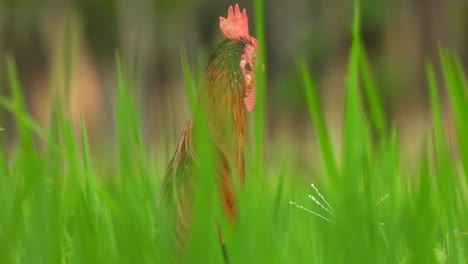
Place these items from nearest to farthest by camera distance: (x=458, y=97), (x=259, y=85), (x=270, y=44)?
(x=259, y=85)
(x=458, y=97)
(x=270, y=44)

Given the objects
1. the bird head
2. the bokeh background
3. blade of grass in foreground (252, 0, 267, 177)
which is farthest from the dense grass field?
the bokeh background

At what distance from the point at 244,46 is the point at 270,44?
2328 cm

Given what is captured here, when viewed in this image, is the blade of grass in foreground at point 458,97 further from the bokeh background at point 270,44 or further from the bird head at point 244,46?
the bokeh background at point 270,44

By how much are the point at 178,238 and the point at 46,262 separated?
0.31m

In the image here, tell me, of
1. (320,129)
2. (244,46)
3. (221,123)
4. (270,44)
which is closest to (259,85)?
(320,129)

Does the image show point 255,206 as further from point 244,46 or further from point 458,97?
point 244,46

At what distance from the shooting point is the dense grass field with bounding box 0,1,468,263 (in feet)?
3.77

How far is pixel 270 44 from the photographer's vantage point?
24.9 meters

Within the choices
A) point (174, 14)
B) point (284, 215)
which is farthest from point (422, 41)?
point (284, 215)

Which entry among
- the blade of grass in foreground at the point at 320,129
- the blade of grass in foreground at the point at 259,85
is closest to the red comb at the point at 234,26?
the blade of grass in foreground at the point at 320,129

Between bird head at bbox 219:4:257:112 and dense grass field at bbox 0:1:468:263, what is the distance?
11cm

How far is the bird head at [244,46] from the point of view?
5.42 ft

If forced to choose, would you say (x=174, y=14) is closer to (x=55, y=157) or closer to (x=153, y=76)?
(x=153, y=76)

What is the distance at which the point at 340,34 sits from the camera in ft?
73.2
